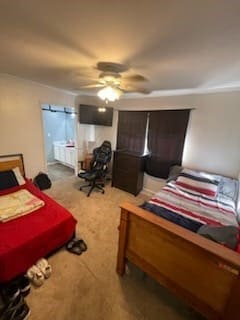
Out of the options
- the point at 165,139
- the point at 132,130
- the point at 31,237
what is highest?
the point at 132,130

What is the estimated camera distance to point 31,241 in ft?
5.76

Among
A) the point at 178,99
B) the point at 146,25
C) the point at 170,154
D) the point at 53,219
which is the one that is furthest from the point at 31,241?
the point at 178,99

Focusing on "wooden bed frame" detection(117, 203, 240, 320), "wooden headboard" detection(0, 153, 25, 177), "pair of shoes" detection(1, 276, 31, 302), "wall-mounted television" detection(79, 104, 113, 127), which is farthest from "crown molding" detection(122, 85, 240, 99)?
"pair of shoes" detection(1, 276, 31, 302)

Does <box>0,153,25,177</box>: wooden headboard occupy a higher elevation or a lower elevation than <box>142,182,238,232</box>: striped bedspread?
higher

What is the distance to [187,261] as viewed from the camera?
1350 mm

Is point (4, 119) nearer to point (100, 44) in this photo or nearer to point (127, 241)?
point (100, 44)

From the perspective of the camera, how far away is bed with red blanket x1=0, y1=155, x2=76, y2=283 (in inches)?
63.2

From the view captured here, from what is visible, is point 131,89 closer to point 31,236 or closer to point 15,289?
point 31,236

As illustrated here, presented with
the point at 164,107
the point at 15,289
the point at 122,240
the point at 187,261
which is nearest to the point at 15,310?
the point at 15,289

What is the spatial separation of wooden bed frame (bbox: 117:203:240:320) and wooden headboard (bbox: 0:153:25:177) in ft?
9.18

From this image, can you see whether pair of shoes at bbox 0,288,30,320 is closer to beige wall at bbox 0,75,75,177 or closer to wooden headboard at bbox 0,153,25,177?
wooden headboard at bbox 0,153,25,177

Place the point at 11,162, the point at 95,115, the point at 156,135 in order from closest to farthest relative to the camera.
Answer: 1. the point at 11,162
2. the point at 156,135
3. the point at 95,115

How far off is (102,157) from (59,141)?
2.75 meters

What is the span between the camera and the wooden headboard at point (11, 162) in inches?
126
